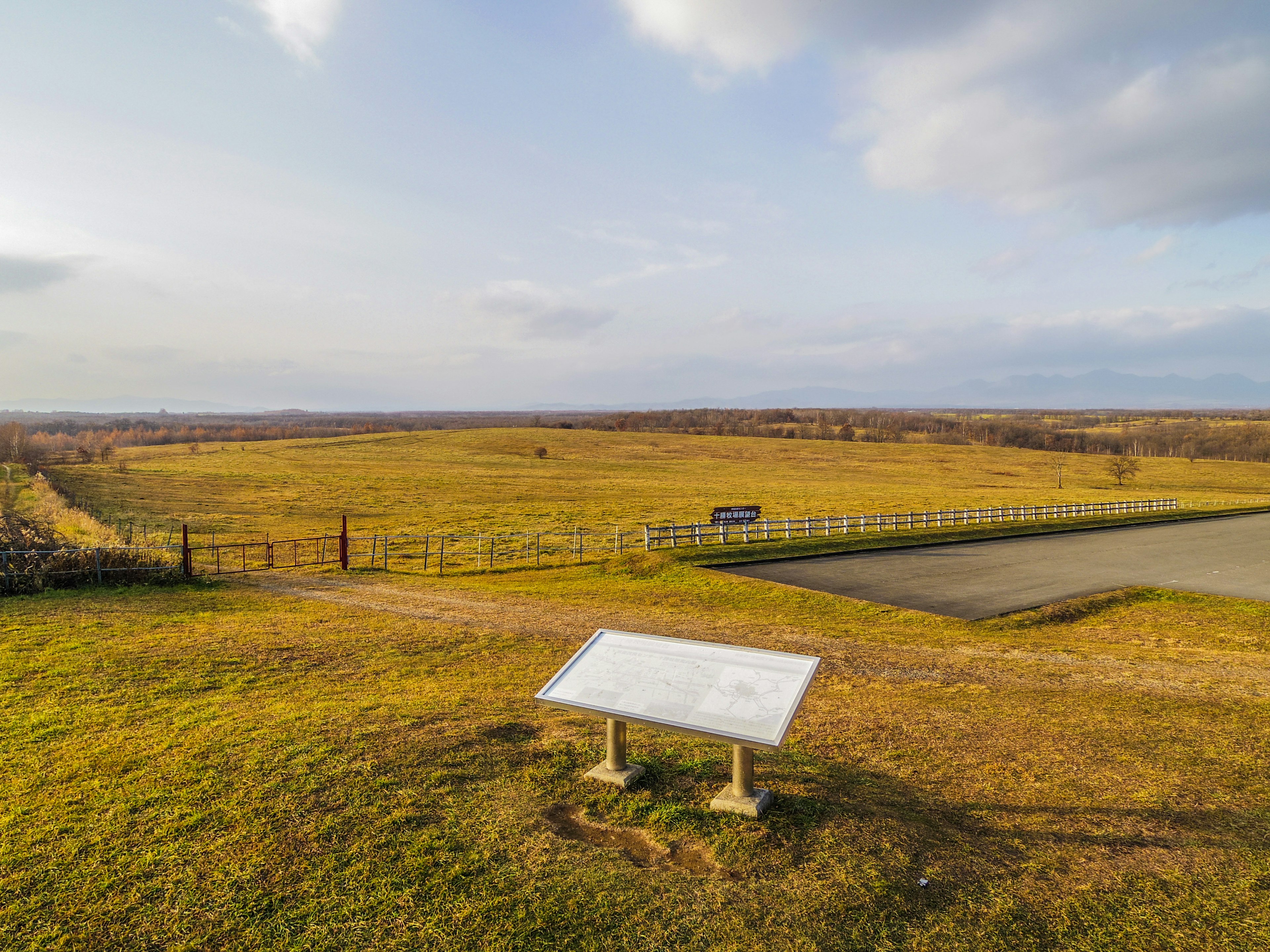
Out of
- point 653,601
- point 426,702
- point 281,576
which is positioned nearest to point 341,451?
point 281,576

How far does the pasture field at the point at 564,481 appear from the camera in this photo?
44469 mm

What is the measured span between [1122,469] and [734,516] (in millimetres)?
68627

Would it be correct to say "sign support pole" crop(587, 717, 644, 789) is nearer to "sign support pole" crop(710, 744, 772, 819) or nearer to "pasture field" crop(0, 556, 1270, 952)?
"pasture field" crop(0, 556, 1270, 952)

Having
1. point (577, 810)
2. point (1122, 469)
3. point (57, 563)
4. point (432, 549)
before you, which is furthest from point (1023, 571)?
point (1122, 469)

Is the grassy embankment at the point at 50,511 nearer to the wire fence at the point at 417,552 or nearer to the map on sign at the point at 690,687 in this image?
the wire fence at the point at 417,552

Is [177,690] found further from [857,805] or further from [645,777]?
[857,805]


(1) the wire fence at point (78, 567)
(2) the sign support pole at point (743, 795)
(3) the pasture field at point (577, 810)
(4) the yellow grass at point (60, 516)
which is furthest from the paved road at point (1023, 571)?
(4) the yellow grass at point (60, 516)

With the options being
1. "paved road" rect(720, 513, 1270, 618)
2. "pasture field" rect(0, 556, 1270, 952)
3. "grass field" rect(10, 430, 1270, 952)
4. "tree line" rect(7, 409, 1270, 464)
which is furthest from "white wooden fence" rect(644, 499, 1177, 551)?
"tree line" rect(7, 409, 1270, 464)

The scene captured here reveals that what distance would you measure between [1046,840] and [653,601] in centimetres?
1193

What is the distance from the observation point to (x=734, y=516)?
86.4ft

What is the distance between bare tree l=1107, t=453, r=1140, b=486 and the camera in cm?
7481

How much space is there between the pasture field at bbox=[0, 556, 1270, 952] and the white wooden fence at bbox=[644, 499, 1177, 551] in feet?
45.4

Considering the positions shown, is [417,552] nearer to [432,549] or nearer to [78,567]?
[432,549]

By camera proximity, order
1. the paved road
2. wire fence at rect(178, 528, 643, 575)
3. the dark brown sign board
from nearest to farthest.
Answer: the paved road
wire fence at rect(178, 528, 643, 575)
the dark brown sign board
